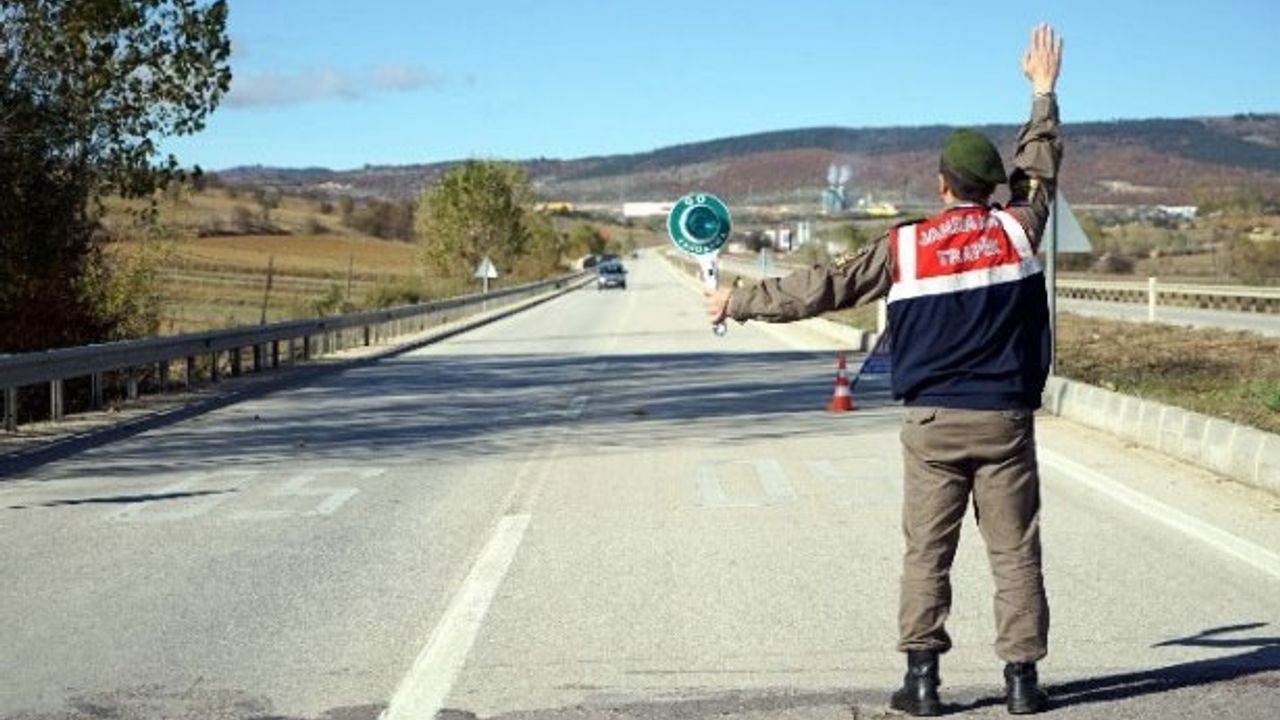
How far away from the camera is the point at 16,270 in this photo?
20.6 metres

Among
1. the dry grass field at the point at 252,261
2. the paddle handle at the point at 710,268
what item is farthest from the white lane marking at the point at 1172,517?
the dry grass field at the point at 252,261

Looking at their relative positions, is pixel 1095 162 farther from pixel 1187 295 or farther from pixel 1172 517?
pixel 1172 517

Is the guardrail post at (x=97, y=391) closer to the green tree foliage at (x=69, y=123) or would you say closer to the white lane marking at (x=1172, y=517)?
the green tree foliage at (x=69, y=123)

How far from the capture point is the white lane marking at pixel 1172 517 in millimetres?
8742

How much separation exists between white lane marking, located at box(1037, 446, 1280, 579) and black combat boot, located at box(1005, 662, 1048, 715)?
3124 mm

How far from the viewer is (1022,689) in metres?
5.64

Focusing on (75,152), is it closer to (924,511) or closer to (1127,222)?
(924,511)

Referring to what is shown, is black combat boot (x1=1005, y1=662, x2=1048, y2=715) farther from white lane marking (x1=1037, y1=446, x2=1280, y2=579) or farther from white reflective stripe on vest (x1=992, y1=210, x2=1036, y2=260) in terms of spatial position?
white lane marking (x1=1037, y1=446, x2=1280, y2=579)

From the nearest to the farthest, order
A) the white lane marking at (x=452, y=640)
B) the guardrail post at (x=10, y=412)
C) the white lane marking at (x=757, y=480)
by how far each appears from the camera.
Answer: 1. the white lane marking at (x=452, y=640)
2. the white lane marking at (x=757, y=480)
3. the guardrail post at (x=10, y=412)

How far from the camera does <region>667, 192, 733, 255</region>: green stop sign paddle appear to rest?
9477 mm

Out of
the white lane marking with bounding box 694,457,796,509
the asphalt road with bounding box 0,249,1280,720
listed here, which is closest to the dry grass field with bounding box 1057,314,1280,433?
the asphalt road with bounding box 0,249,1280,720

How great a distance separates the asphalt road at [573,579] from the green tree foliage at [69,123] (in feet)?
17.2

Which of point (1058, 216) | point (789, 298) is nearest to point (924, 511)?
point (789, 298)

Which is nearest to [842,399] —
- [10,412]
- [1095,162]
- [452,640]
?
[10,412]
